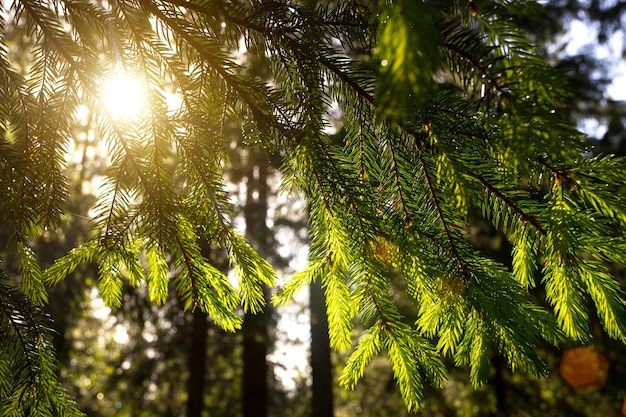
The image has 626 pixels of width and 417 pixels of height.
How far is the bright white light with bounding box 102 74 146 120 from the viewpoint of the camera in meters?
1.46

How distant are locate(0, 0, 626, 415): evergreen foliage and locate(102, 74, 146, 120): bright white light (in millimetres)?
28

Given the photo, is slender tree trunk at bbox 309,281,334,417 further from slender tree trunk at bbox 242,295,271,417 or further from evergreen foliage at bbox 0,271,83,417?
evergreen foliage at bbox 0,271,83,417

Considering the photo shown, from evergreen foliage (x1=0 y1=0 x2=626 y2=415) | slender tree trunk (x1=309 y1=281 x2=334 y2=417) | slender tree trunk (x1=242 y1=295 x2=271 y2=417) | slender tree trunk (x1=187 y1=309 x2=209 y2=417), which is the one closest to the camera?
evergreen foliage (x1=0 y1=0 x2=626 y2=415)

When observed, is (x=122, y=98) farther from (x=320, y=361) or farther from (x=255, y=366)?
(x=255, y=366)

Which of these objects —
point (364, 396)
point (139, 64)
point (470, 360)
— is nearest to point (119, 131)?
point (139, 64)

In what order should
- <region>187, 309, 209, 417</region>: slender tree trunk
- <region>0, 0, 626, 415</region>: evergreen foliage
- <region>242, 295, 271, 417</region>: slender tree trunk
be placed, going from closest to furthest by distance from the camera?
<region>0, 0, 626, 415</region>: evergreen foliage, <region>242, 295, 271, 417</region>: slender tree trunk, <region>187, 309, 209, 417</region>: slender tree trunk

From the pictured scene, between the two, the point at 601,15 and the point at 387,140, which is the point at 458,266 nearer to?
the point at 387,140

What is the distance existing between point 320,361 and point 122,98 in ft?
24.7

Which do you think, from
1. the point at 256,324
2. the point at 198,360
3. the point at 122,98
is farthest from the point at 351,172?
the point at 198,360

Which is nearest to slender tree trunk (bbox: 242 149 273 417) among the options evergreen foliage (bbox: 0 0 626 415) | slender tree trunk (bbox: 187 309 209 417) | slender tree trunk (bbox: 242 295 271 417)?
slender tree trunk (bbox: 242 295 271 417)

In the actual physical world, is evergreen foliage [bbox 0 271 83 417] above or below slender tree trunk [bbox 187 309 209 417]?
below

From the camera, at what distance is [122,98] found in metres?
1.48

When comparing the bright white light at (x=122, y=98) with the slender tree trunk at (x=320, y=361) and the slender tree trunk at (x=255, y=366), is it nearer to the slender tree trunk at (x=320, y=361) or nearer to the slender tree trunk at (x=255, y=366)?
the slender tree trunk at (x=320, y=361)

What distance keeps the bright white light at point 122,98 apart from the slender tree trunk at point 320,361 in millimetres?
6678
